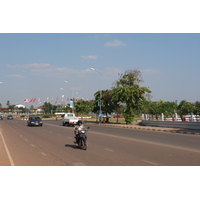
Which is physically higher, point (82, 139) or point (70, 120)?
point (70, 120)

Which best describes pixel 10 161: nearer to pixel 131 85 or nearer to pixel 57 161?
pixel 57 161

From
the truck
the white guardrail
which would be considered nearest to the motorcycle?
the white guardrail

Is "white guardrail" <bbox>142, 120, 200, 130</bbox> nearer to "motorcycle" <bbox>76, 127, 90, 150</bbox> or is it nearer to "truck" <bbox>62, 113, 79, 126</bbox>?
"truck" <bbox>62, 113, 79, 126</bbox>

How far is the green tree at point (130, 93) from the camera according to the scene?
46.0m

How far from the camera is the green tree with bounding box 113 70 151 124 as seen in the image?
4600cm

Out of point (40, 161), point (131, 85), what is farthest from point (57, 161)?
point (131, 85)

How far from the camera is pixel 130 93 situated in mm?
45875

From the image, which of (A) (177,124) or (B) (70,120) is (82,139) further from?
(B) (70,120)

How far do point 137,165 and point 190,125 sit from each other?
25257 millimetres

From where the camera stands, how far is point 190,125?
3381cm

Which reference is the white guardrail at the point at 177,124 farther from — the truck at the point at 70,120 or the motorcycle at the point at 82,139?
the motorcycle at the point at 82,139

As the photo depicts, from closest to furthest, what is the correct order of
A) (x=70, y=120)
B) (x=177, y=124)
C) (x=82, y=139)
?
(x=82, y=139) < (x=177, y=124) < (x=70, y=120)

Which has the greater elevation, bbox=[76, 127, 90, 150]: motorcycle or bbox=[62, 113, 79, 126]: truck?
bbox=[62, 113, 79, 126]: truck

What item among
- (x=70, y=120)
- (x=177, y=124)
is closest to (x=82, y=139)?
(x=177, y=124)
